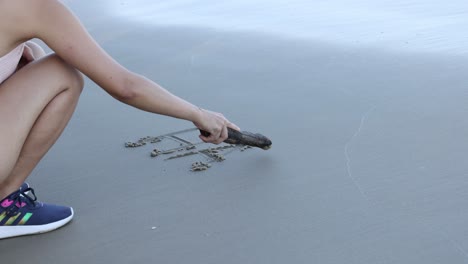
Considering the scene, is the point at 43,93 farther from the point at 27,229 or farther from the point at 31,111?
the point at 27,229

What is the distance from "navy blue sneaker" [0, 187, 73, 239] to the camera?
2221mm

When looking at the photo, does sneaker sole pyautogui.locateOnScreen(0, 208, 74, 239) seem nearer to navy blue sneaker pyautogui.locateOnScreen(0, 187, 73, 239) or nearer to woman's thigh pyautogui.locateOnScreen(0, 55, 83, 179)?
navy blue sneaker pyautogui.locateOnScreen(0, 187, 73, 239)

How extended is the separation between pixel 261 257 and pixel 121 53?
8.80 ft

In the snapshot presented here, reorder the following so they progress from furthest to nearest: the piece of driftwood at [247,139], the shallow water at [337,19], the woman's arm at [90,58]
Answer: the shallow water at [337,19] < the piece of driftwood at [247,139] < the woman's arm at [90,58]

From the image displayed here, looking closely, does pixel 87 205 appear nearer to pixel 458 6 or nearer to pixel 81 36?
pixel 81 36

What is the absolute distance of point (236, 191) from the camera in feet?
8.18

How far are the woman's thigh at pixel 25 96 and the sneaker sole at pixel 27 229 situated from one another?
20cm

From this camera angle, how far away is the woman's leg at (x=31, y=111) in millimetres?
2076

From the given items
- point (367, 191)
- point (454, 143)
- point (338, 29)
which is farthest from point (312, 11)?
point (367, 191)

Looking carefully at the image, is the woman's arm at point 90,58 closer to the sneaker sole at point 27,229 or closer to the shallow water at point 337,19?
the sneaker sole at point 27,229

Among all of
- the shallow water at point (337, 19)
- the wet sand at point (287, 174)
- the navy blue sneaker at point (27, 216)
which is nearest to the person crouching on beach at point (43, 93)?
the navy blue sneaker at point (27, 216)

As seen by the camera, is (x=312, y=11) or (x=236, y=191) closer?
(x=236, y=191)

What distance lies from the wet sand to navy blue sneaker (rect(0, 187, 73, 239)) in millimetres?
29

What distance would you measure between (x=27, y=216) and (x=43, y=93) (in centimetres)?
38
